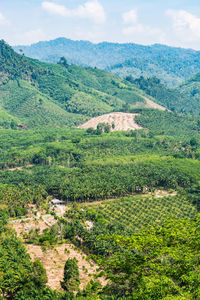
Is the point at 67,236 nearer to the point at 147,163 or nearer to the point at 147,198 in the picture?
the point at 147,198

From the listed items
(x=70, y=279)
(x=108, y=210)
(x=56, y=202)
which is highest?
(x=108, y=210)

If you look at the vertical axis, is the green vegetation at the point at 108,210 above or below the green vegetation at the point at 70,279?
above

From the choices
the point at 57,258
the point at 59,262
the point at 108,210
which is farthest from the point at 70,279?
the point at 108,210

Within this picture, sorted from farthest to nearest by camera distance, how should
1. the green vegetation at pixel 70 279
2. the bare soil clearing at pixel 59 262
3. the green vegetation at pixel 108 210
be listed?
the bare soil clearing at pixel 59 262
the green vegetation at pixel 70 279
the green vegetation at pixel 108 210

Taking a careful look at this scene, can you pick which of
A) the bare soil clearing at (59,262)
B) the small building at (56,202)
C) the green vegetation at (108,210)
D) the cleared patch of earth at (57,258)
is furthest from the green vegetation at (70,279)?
the small building at (56,202)

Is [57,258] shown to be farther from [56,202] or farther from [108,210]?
[56,202]

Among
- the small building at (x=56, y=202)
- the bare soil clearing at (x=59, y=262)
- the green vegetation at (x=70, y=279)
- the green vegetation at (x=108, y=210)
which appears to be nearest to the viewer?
the green vegetation at (x=108, y=210)

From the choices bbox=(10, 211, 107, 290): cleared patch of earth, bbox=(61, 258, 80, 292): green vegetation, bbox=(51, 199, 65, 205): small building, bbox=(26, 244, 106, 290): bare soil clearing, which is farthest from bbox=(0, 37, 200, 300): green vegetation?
bbox=(51, 199, 65, 205): small building

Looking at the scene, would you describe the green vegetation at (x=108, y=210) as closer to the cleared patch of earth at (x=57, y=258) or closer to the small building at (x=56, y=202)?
the cleared patch of earth at (x=57, y=258)

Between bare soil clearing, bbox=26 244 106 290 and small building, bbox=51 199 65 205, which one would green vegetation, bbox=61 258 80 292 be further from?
small building, bbox=51 199 65 205

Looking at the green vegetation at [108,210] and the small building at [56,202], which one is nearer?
the green vegetation at [108,210]

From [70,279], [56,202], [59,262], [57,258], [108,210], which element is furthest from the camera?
[56,202]
